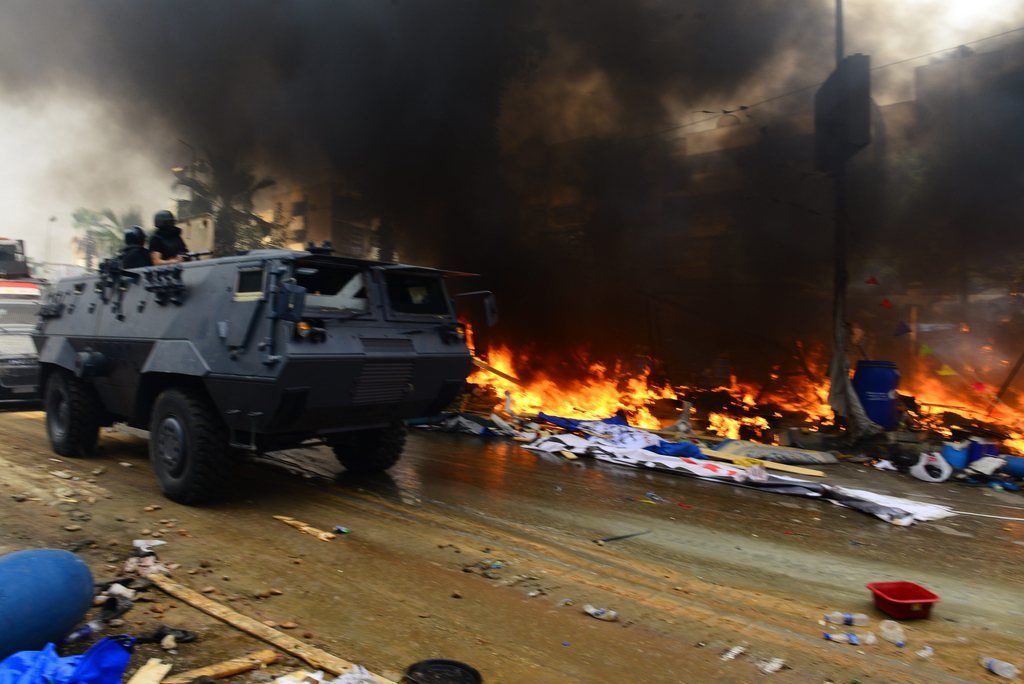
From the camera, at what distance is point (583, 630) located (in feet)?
10.9

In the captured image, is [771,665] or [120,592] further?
[120,592]

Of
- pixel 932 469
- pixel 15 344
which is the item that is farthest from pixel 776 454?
pixel 15 344

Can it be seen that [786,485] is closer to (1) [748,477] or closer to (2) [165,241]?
(1) [748,477]

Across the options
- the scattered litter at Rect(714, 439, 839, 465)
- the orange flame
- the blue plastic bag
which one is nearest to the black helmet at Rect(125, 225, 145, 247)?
the blue plastic bag

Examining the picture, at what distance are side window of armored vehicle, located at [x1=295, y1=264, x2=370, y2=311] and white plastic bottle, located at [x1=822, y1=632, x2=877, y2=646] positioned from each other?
4100 millimetres

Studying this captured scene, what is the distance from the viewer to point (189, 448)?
5.19m

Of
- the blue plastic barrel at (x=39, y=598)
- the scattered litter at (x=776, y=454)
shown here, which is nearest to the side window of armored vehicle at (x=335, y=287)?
the blue plastic barrel at (x=39, y=598)

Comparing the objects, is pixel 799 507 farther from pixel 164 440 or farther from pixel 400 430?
pixel 164 440

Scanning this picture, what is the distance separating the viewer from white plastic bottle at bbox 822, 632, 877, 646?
329cm

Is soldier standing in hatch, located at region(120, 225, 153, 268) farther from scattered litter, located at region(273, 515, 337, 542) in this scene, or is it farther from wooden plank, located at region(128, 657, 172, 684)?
wooden plank, located at region(128, 657, 172, 684)

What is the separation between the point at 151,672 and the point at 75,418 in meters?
5.21

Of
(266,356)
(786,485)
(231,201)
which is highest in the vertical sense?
(231,201)

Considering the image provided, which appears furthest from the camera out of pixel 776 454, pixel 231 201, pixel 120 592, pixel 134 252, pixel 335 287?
pixel 231 201

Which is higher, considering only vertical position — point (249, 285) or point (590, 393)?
point (249, 285)
